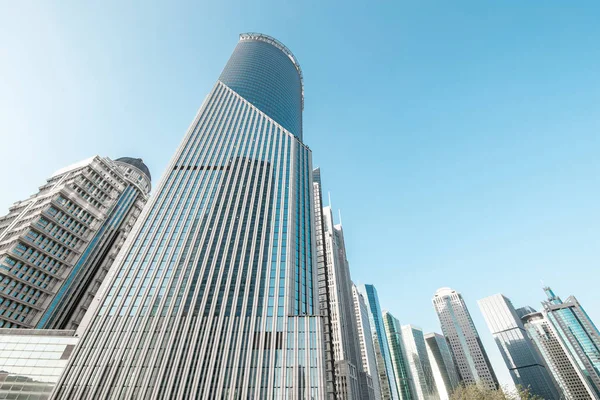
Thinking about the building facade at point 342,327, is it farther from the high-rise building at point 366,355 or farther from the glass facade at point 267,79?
Answer: the glass facade at point 267,79

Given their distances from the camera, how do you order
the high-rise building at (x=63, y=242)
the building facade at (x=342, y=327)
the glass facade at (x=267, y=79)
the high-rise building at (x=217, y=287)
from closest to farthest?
the high-rise building at (x=217, y=287) → the high-rise building at (x=63, y=242) → the building facade at (x=342, y=327) → the glass facade at (x=267, y=79)

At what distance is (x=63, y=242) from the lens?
306ft

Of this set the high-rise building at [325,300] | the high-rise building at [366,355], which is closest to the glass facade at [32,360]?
the high-rise building at [325,300]

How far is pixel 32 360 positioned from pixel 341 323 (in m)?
110

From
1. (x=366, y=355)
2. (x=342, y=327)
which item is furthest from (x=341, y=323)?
(x=366, y=355)

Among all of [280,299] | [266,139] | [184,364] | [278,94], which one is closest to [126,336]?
[184,364]

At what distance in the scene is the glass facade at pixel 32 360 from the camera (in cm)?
5019

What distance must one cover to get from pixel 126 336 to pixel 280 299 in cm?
2991

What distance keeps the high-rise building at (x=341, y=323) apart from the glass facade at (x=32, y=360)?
65.6 meters

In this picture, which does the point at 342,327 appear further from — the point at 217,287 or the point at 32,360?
the point at 32,360

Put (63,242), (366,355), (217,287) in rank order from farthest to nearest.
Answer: (366,355) < (63,242) < (217,287)

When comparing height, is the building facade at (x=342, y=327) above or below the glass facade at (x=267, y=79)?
below

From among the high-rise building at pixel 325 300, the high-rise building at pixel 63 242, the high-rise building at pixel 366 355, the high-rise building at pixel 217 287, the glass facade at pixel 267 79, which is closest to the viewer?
the high-rise building at pixel 217 287

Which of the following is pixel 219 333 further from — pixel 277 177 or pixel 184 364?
pixel 277 177
